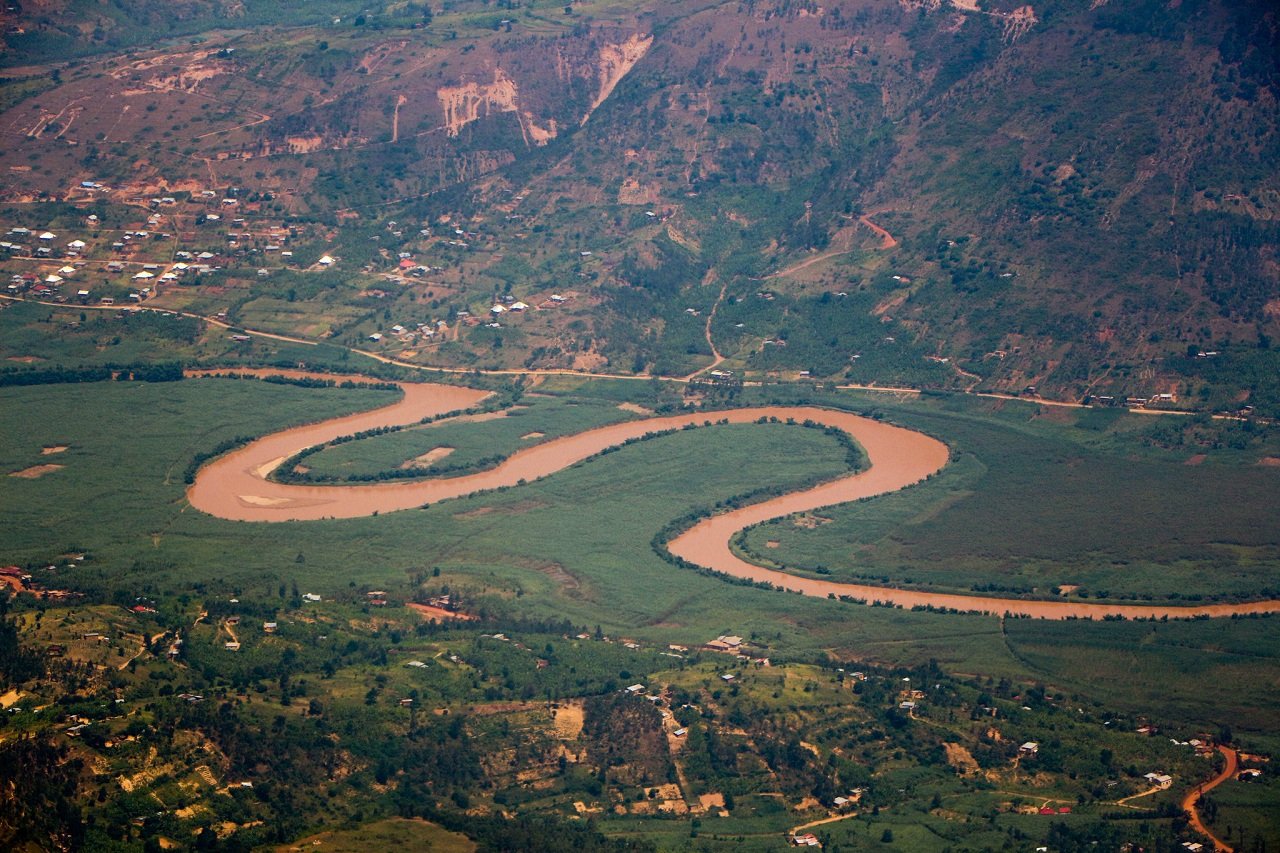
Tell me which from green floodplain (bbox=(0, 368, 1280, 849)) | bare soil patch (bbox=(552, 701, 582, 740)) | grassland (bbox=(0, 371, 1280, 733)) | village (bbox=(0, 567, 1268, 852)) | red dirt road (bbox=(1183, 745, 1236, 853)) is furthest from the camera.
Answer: grassland (bbox=(0, 371, 1280, 733))

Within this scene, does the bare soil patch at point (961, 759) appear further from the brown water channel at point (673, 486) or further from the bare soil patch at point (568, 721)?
the brown water channel at point (673, 486)

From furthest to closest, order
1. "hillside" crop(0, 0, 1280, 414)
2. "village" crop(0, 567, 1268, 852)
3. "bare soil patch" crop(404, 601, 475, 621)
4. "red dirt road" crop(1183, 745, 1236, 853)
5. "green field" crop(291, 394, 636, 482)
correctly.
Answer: "hillside" crop(0, 0, 1280, 414)
"green field" crop(291, 394, 636, 482)
"bare soil patch" crop(404, 601, 475, 621)
"village" crop(0, 567, 1268, 852)
"red dirt road" crop(1183, 745, 1236, 853)

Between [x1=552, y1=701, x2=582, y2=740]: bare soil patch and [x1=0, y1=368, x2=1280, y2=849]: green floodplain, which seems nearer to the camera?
[x1=552, y1=701, x2=582, y2=740]: bare soil patch

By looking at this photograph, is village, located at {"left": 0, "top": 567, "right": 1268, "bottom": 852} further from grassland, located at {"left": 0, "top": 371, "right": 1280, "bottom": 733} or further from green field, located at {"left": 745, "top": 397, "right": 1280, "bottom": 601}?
green field, located at {"left": 745, "top": 397, "right": 1280, "bottom": 601}

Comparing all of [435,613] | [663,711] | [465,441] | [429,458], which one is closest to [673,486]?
[465,441]

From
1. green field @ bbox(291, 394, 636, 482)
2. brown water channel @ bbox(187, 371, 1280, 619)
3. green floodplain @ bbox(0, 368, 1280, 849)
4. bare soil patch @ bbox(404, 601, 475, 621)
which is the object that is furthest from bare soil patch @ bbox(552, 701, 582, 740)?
green field @ bbox(291, 394, 636, 482)

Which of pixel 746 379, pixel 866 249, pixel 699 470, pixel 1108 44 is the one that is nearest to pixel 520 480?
pixel 699 470

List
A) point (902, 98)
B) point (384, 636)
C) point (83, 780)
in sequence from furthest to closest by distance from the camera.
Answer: point (902, 98) < point (384, 636) < point (83, 780)

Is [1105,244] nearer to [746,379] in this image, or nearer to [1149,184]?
[1149,184]
